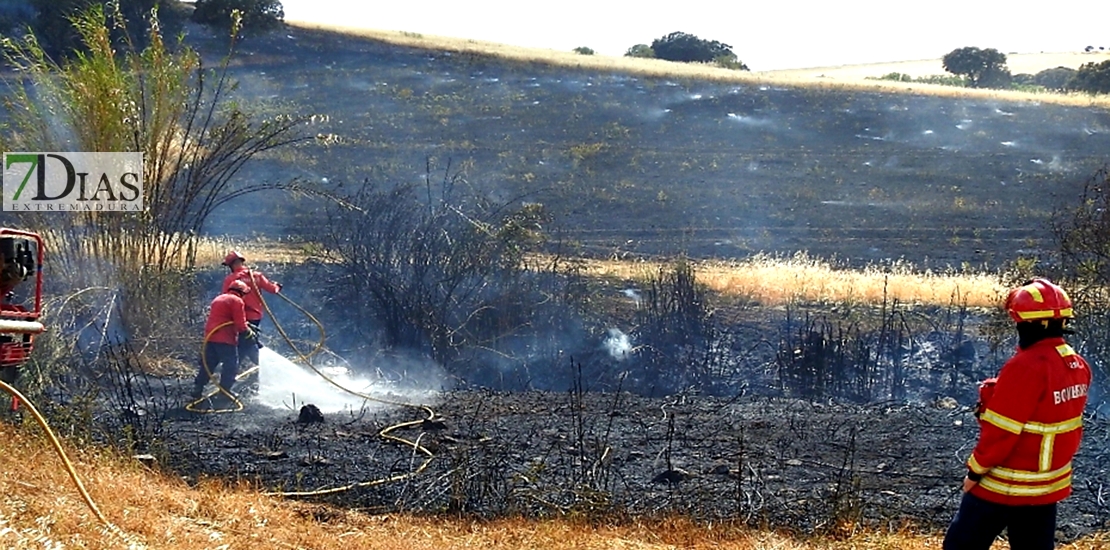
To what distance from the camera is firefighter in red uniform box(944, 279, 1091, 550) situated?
15.7ft

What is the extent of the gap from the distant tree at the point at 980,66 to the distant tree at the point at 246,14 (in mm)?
34903

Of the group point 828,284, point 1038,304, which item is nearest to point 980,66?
point 828,284

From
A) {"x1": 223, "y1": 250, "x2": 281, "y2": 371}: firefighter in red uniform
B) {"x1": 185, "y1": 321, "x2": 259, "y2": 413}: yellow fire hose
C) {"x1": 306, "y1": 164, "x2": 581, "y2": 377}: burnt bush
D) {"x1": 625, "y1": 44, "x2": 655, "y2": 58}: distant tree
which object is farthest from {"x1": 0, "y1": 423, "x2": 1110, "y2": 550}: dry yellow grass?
{"x1": 625, "y1": 44, "x2": 655, "y2": 58}: distant tree

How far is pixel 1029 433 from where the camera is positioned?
Answer: 4816 mm

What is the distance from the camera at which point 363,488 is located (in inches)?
304

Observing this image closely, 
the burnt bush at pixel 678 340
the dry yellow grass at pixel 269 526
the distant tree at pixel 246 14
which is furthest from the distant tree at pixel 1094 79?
the dry yellow grass at pixel 269 526

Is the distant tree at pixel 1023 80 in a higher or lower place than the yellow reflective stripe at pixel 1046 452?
higher

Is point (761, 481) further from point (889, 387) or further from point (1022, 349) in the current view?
point (889, 387)

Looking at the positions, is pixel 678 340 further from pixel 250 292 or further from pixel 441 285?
pixel 250 292

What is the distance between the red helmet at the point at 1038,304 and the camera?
190 inches

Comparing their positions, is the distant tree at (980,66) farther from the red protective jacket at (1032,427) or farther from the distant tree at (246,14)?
the red protective jacket at (1032,427)

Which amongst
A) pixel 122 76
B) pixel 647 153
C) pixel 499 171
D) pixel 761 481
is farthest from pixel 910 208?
pixel 761 481

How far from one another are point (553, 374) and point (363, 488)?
7041 mm

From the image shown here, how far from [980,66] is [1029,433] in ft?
194
